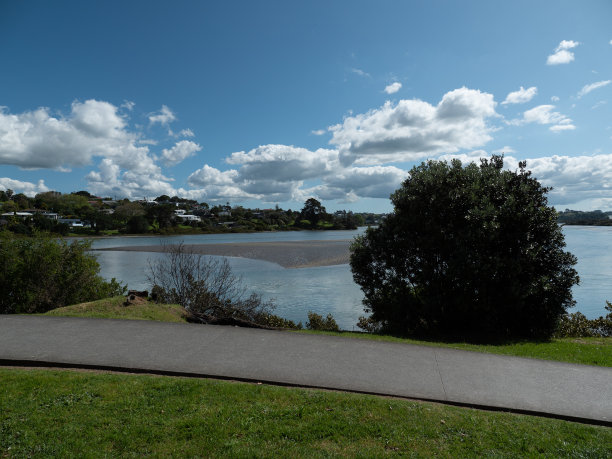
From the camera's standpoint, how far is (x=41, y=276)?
14508mm

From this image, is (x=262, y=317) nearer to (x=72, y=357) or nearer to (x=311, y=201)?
(x=72, y=357)

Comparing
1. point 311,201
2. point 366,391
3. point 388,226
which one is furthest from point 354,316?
point 311,201

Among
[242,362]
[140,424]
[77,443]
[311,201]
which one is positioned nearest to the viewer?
[77,443]

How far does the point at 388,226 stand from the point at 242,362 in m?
8.23

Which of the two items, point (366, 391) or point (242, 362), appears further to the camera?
point (242, 362)

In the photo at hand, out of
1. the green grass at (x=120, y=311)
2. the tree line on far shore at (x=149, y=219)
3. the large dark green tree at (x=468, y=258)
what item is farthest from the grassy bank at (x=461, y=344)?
the tree line on far shore at (x=149, y=219)

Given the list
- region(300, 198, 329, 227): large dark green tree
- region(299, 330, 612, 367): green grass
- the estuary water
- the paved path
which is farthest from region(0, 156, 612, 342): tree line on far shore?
region(300, 198, 329, 227): large dark green tree

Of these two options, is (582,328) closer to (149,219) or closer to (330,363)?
(330,363)

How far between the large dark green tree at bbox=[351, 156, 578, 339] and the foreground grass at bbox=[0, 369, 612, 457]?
23.4 feet

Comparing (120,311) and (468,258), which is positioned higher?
(468,258)

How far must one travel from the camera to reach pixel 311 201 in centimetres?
14125

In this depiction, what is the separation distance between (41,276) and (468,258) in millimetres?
14938

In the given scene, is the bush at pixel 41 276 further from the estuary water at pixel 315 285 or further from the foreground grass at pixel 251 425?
the foreground grass at pixel 251 425

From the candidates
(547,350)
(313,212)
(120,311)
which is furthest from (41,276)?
(313,212)
